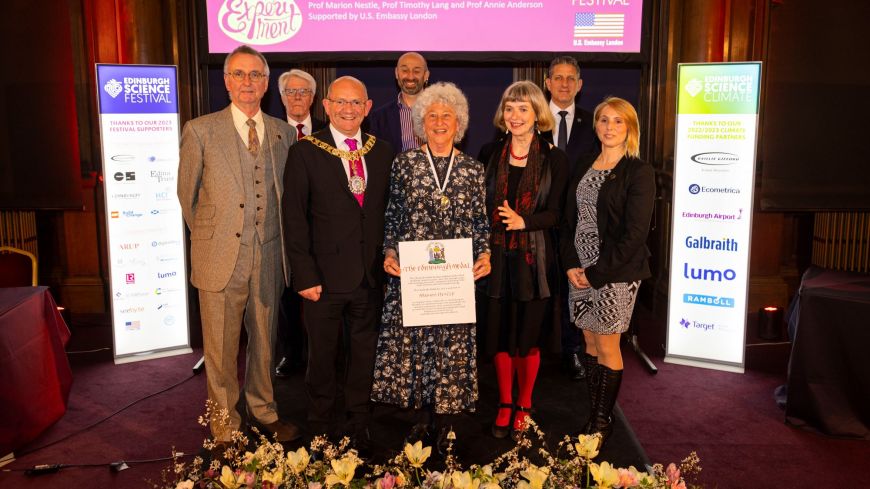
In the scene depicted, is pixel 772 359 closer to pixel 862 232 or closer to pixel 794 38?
pixel 862 232

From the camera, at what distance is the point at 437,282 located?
301 centimetres

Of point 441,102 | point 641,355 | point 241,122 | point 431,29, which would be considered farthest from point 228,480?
point 431,29

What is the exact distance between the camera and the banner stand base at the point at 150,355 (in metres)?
4.64

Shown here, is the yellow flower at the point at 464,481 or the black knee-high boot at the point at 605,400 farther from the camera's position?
the black knee-high boot at the point at 605,400

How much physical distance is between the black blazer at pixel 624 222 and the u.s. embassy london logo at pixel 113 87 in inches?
120

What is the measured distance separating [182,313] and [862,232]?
511 centimetres

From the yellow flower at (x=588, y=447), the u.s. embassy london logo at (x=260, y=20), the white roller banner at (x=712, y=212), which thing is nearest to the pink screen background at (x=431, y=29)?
the u.s. embassy london logo at (x=260, y=20)

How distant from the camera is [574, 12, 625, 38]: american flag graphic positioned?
504cm

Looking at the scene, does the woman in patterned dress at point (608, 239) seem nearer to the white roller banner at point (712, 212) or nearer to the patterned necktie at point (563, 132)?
the patterned necktie at point (563, 132)

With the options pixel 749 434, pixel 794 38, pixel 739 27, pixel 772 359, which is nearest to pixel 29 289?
pixel 749 434

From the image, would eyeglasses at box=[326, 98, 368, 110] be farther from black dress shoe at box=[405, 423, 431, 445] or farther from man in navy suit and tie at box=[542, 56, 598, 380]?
man in navy suit and tie at box=[542, 56, 598, 380]

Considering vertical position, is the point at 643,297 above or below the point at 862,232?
below

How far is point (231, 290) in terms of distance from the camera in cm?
317

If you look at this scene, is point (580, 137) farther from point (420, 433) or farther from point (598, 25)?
point (420, 433)
